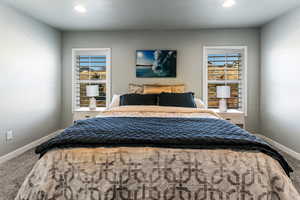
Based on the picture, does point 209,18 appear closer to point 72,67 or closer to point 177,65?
point 177,65

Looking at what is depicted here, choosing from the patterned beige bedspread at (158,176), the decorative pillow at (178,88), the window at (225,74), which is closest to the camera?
the patterned beige bedspread at (158,176)

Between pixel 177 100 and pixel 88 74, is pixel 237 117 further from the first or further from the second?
pixel 88 74

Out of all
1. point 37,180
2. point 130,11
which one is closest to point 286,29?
point 130,11

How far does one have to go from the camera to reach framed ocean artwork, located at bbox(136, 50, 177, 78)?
160 inches

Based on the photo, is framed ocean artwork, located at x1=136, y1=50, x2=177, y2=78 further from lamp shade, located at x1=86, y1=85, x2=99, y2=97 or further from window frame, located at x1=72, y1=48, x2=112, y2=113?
lamp shade, located at x1=86, y1=85, x2=99, y2=97

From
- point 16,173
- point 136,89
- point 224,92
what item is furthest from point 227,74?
point 16,173

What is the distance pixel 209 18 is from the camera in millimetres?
3400

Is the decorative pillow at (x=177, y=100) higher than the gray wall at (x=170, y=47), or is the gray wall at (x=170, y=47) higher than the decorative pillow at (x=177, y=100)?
the gray wall at (x=170, y=47)

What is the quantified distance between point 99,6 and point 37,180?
2497 millimetres

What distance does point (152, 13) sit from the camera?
3193mm

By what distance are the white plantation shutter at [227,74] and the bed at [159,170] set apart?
2796mm

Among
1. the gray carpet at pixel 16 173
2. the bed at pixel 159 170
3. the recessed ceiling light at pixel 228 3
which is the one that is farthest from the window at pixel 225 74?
the bed at pixel 159 170

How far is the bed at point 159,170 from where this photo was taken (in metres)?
1.35

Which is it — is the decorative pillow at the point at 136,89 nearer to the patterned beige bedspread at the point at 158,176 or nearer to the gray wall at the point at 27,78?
the gray wall at the point at 27,78
